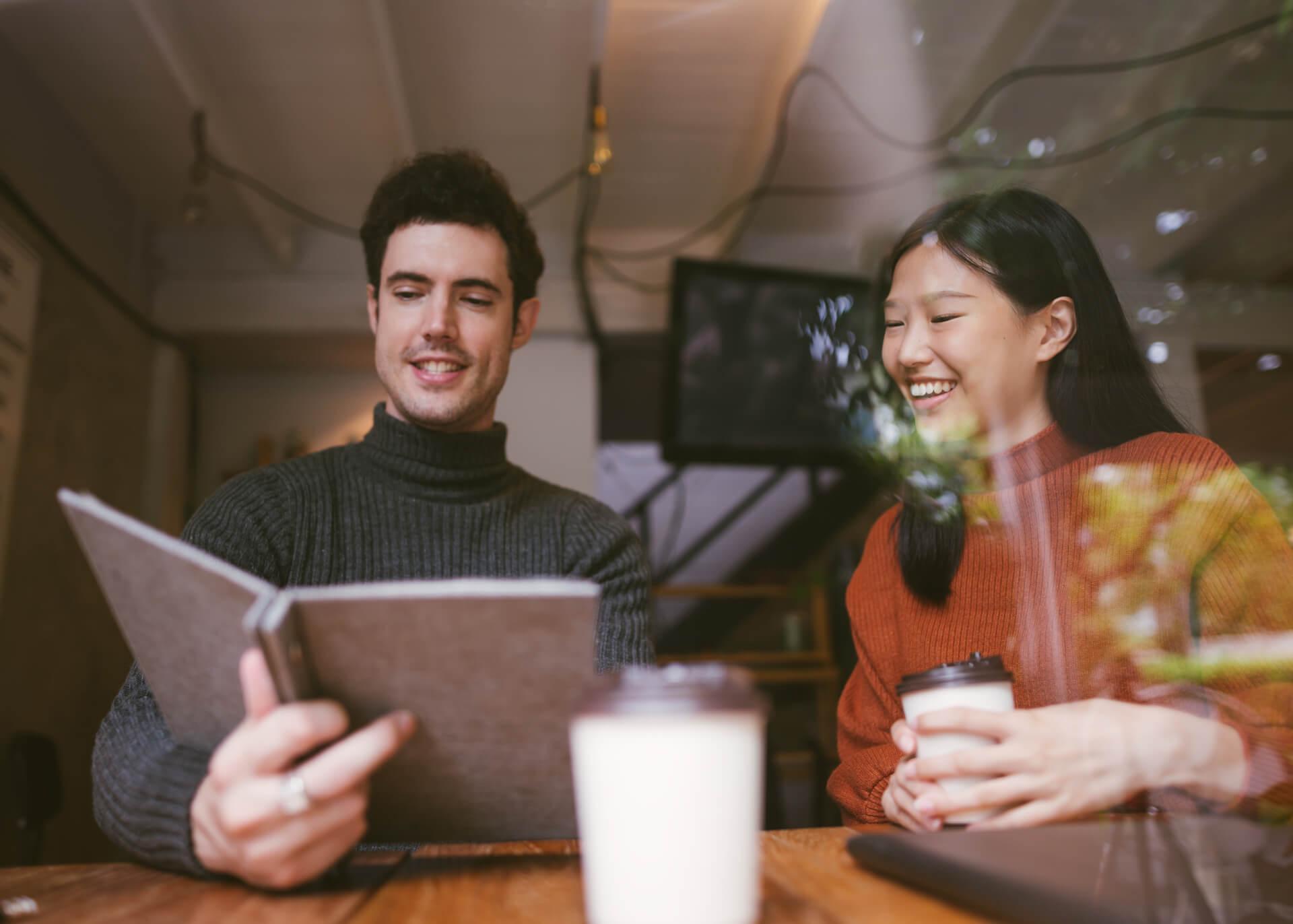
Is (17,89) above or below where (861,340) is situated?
above

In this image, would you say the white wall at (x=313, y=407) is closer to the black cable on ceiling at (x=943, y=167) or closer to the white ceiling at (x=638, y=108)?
the white ceiling at (x=638, y=108)

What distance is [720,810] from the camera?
352 mm

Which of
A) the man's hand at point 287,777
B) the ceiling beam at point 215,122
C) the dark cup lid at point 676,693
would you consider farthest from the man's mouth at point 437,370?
the ceiling beam at point 215,122

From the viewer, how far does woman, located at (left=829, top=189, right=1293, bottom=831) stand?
60 cm

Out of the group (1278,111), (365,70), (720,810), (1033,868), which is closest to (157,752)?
(720,810)

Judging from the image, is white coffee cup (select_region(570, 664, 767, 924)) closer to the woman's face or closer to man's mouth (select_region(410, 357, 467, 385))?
the woman's face

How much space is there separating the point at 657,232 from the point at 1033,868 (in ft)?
9.39

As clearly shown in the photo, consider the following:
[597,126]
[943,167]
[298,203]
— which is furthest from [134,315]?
[943,167]

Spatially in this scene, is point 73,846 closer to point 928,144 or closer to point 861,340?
point 861,340

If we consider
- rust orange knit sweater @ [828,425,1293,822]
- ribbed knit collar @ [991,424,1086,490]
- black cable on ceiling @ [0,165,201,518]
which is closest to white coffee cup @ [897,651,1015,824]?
rust orange knit sweater @ [828,425,1293,822]

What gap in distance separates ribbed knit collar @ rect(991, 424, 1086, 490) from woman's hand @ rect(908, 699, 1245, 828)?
27 centimetres

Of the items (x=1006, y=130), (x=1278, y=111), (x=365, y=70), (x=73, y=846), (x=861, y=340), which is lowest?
(x=73, y=846)

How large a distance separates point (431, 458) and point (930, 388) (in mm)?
637

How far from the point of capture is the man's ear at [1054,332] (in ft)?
2.74
